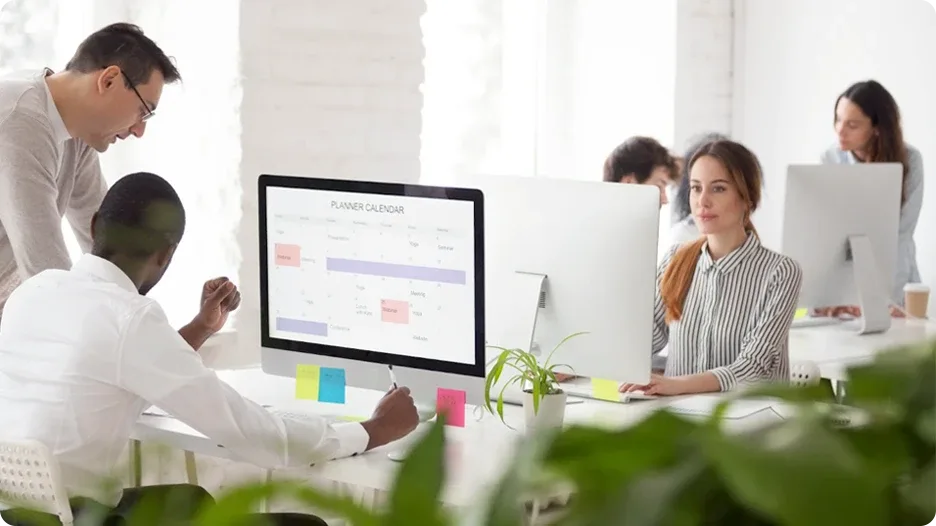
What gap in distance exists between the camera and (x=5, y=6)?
11.4 ft

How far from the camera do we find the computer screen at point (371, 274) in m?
2.21

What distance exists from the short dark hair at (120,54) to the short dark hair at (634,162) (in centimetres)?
158

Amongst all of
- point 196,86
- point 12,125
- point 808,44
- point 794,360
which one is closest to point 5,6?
point 196,86

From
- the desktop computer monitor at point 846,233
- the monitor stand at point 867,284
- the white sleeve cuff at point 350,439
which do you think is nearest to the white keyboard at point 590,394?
the white sleeve cuff at point 350,439

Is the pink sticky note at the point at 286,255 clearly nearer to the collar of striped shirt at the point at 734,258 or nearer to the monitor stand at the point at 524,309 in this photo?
the monitor stand at the point at 524,309

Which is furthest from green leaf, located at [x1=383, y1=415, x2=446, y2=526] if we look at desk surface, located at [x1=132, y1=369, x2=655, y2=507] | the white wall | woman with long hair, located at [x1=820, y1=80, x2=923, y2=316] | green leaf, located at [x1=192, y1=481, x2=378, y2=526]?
the white wall

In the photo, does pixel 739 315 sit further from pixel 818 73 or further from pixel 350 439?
pixel 818 73

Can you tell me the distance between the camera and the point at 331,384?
7.89ft

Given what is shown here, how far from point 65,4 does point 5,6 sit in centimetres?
18

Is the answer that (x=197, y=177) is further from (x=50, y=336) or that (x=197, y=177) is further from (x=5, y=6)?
(x=50, y=336)

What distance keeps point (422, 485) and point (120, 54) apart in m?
→ 2.63

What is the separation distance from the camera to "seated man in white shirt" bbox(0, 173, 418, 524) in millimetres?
1963

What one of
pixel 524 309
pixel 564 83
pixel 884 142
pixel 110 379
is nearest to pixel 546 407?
pixel 524 309

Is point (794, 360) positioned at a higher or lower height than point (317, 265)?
lower
